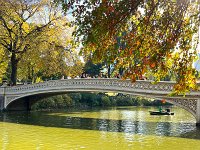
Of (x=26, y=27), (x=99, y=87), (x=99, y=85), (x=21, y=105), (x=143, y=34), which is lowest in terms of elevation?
(x=21, y=105)

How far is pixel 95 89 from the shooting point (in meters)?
22.8

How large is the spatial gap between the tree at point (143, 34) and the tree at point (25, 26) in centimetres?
2180

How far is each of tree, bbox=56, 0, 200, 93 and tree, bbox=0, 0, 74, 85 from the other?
21.8 meters

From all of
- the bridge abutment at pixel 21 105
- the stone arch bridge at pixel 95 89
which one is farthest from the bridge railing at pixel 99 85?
the bridge abutment at pixel 21 105

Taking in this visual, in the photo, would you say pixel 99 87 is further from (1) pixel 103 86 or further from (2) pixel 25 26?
(2) pixel 25 26

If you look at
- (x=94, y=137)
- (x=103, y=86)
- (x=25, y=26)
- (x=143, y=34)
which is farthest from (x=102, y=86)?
(x=143, y=34)

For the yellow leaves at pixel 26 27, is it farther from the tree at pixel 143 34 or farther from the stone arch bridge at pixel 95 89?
the tree at pixel 143 34

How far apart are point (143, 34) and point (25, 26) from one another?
76.9ft

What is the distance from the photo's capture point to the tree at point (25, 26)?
27.8 metres

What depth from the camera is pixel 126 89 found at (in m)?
21.1

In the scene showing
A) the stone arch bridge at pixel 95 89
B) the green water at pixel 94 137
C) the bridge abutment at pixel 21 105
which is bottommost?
the green water at pixel 94 137

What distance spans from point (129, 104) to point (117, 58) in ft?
121

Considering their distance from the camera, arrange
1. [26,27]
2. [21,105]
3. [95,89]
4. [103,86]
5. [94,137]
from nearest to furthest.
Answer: [94,137]
[103,86]
[95,89]
[26,27]
[21,105]

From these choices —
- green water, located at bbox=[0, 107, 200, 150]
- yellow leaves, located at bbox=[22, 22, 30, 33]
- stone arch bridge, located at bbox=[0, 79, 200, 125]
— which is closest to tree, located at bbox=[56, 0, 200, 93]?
green water, located at bbox=[0, 107, 200, 150]
